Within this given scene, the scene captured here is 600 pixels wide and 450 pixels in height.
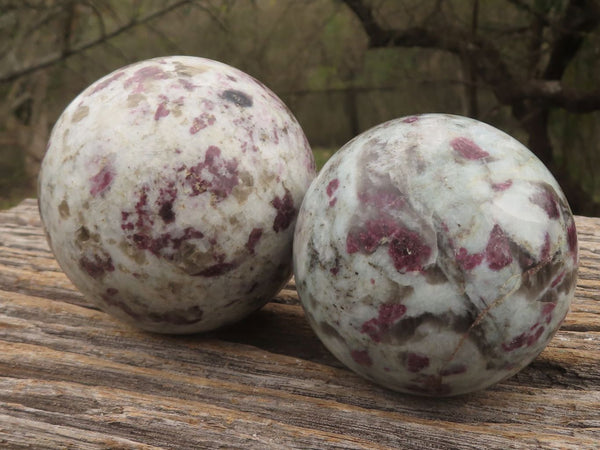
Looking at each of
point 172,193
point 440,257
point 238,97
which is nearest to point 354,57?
point 238,97

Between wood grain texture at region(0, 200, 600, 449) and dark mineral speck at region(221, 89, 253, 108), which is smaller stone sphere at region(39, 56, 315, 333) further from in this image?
wood grain texture at region(0, 200, 600, 449)

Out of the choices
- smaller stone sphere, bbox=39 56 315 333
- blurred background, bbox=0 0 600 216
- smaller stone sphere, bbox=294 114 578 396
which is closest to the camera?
smaller stone sphere, bbox=294 114 578 396

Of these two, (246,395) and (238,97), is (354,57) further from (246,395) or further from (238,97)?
(246,395)

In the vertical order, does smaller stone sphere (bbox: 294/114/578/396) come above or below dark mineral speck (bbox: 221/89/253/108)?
below

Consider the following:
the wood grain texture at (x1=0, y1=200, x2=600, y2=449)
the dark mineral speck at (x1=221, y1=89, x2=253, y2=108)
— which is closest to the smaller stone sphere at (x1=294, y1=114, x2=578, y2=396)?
the wood grain texture at (x1=0, y1=200, x2=600, y2=449)

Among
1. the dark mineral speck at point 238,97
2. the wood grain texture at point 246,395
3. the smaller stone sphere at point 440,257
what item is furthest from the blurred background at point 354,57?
the smaller stone sphere at point 440,257

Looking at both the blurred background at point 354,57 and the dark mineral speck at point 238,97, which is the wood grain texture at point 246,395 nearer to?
the dark mineral speck at point 238,97

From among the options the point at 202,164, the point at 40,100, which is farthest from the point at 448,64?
the point at 202,164
